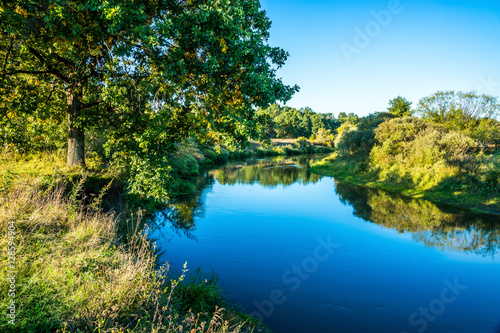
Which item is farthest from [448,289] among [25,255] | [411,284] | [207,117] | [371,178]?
[371,178]

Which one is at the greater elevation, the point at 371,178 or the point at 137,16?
the point at 137,16

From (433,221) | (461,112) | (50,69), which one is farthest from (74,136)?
(461,112)

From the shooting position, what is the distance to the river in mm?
7504

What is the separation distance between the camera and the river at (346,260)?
7504 millimetres

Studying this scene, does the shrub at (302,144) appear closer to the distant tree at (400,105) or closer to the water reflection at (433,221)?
the distant tree at (400,105)

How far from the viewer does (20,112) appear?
31.8 feet

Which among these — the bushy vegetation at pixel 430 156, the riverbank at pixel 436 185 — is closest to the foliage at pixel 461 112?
the bushy vegetation at pixel 430 156

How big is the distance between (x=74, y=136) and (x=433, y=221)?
1957 cm

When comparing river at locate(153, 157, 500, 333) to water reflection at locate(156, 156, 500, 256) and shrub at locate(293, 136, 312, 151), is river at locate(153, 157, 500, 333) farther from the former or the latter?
shrub at locate(293, 136, 312, 151)

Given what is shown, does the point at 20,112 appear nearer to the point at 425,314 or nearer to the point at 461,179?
the point at 425,314

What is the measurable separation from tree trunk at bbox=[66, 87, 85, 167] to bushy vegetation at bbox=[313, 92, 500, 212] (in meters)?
23.7

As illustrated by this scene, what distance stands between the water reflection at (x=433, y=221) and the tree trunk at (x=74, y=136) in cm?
1602

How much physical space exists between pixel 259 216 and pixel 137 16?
499 inches

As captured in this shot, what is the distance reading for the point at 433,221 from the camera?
16062 mm
